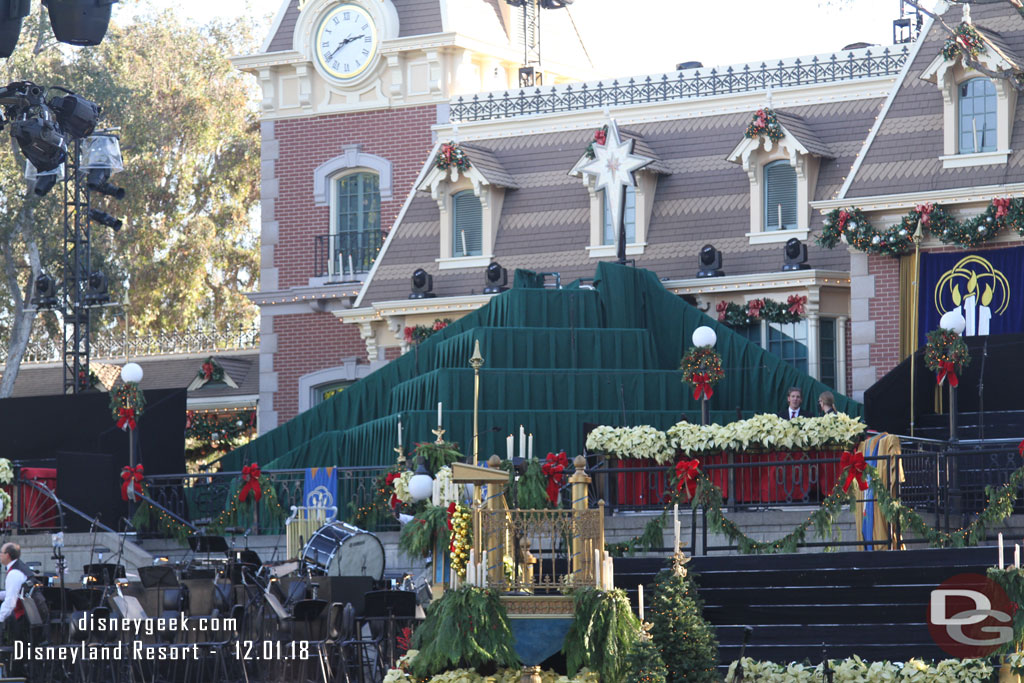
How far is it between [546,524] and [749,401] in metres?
10.7

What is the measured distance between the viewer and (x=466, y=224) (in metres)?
29.8

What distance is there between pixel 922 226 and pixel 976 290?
1089 millimetres

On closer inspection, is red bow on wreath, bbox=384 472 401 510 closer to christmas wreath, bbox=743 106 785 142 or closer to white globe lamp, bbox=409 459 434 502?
white globe lamp, bbox=409 459 434 502

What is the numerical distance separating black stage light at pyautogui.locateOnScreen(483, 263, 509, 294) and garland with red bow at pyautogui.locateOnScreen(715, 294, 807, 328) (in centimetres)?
346

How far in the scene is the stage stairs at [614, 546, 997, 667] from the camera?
15.7 m

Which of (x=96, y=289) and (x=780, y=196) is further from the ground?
(x=780, y=196)

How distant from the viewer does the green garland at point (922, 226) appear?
2347 cm

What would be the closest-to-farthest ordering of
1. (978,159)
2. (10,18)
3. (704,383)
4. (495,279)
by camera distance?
1. (10,18)
2. (704,383)
3. (978,159)
4. (495,279)

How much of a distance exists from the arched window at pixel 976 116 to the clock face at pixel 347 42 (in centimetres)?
1086

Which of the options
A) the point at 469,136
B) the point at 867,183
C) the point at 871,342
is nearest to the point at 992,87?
the point at 867,183

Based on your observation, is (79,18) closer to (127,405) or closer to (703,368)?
(703,368)

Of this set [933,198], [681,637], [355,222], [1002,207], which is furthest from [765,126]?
[681,637]

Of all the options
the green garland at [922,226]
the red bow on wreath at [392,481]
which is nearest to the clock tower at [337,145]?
the green garland at [922,226]

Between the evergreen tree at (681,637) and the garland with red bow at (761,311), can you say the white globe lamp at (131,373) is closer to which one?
the garland with red bow at (761,311)
